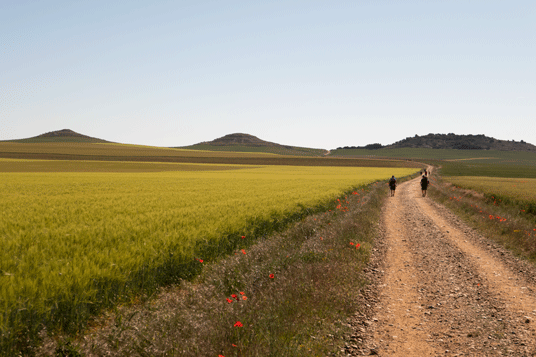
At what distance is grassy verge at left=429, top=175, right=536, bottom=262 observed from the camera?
11438 millimetres

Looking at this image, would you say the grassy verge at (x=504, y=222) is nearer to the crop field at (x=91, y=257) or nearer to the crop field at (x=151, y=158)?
the crop field at (x=91, y=257)

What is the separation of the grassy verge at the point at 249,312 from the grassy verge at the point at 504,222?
6.19m

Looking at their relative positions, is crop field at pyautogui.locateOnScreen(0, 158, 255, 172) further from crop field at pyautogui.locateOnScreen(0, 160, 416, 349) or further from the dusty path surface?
the dusty path surface

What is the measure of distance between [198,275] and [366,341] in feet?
12.7

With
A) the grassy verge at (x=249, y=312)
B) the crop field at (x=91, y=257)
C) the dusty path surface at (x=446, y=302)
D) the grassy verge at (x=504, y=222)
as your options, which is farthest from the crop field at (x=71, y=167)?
the dusty path surface at (x=446, y=302)

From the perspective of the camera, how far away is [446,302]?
23.7ft

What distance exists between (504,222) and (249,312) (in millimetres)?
13855

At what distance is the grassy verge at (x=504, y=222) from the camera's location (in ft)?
37.5

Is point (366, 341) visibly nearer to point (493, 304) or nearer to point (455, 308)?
point (455, 308)

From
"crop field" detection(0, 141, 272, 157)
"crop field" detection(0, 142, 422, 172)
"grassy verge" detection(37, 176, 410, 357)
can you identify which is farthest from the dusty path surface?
"crop field" detection(0, 141, 272, 157)

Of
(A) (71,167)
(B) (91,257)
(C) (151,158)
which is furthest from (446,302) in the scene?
(C) (151,158)

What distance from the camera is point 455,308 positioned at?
6.93 metres

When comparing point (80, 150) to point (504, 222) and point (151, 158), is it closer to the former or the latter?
point (151, 158)

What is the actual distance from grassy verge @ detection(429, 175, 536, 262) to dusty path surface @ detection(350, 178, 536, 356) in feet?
2.15
